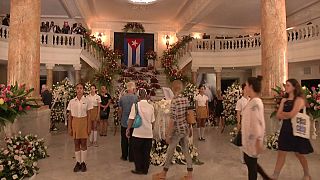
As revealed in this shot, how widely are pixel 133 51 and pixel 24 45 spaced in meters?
14.3

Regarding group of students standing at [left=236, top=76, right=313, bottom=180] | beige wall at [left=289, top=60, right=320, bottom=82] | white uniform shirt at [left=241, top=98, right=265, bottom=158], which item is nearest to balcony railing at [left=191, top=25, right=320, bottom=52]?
beige wall at [left=289, top=60, right=320, bottom=82]

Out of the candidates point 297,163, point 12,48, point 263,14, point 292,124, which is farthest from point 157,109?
point 263,14

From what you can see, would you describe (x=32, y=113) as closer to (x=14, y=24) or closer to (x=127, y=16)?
(x=14, y=24)

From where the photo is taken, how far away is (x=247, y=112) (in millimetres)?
3730

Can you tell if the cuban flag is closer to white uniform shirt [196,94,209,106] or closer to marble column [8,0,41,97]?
white uniform shirt [196,94,209,106]

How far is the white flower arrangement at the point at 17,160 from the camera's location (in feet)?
15.9

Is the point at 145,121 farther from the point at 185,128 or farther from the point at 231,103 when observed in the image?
the point at 231,103

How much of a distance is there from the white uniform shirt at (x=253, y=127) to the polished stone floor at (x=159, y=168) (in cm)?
158

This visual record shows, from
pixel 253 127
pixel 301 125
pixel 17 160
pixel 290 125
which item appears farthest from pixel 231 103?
pixel 17 160

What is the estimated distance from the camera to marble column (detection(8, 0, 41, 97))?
7.09m

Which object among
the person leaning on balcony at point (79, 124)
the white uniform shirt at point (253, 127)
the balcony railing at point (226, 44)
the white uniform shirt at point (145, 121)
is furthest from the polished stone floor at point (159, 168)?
the balcony railing at point (226, 44)

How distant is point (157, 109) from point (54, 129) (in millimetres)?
6323

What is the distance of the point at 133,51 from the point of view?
21.2 meters

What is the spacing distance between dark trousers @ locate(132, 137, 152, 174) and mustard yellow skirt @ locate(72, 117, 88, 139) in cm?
89
